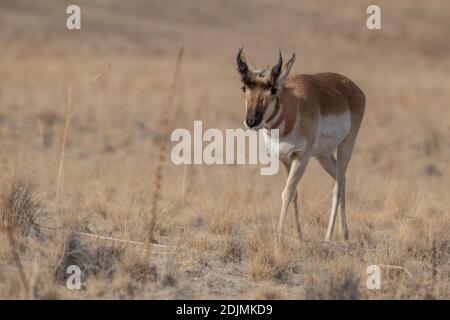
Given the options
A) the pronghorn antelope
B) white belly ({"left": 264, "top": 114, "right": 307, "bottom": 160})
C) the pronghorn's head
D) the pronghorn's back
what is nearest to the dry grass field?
the pronghorn antelope

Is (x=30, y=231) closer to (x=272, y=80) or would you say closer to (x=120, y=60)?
(x=272, y=80)

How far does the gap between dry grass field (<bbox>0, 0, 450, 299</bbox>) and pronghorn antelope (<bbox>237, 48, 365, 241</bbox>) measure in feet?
1.96

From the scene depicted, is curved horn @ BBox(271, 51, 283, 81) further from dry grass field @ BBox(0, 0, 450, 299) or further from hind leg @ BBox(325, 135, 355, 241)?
hind leg @ BBox(325, 135, 355, 241)

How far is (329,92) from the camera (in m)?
9.16

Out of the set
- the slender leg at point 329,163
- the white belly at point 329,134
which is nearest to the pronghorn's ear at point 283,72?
the white belly at point 329,134

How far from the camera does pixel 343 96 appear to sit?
370 inches

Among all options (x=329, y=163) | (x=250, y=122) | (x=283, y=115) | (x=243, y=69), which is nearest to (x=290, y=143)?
(x=283, y=115)

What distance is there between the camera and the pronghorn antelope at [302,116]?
7969 millimetres

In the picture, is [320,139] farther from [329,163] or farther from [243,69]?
[243,69]

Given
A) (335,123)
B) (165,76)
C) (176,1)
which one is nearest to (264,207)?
(335,123)

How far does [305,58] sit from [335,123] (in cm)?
2952

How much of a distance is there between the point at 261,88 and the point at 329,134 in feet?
4.47

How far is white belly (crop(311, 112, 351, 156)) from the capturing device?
877 centimetres
